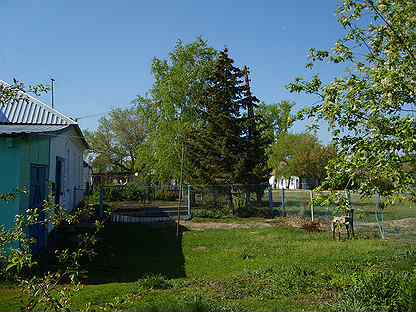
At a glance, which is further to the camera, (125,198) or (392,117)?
(125,198)

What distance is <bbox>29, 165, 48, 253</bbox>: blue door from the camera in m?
11.9

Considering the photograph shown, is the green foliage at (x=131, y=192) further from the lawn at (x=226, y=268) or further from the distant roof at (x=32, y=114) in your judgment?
the lawn at (x=226, y=268)

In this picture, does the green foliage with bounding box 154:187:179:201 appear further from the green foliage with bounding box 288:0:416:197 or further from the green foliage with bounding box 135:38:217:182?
the green foliage with bounding box 288:0:416:197

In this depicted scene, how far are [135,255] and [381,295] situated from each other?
359 inches

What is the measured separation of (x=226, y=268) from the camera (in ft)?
38.4

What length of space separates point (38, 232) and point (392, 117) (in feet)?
33.6

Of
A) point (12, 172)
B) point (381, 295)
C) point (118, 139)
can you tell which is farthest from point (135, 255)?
point (118, 139)

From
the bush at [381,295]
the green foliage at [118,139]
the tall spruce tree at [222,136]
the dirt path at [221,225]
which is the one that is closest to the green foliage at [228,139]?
the tall spruce tree at [222,136]

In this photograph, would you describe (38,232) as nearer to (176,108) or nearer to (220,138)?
(220,138)

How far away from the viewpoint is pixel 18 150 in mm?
10938

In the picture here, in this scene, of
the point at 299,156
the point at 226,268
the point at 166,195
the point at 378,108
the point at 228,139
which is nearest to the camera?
the point at 378,108

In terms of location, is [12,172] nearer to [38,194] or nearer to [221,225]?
[38,194]

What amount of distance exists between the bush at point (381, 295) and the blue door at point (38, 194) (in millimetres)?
8112

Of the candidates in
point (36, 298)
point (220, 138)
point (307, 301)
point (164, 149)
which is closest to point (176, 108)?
point (164, 149)
